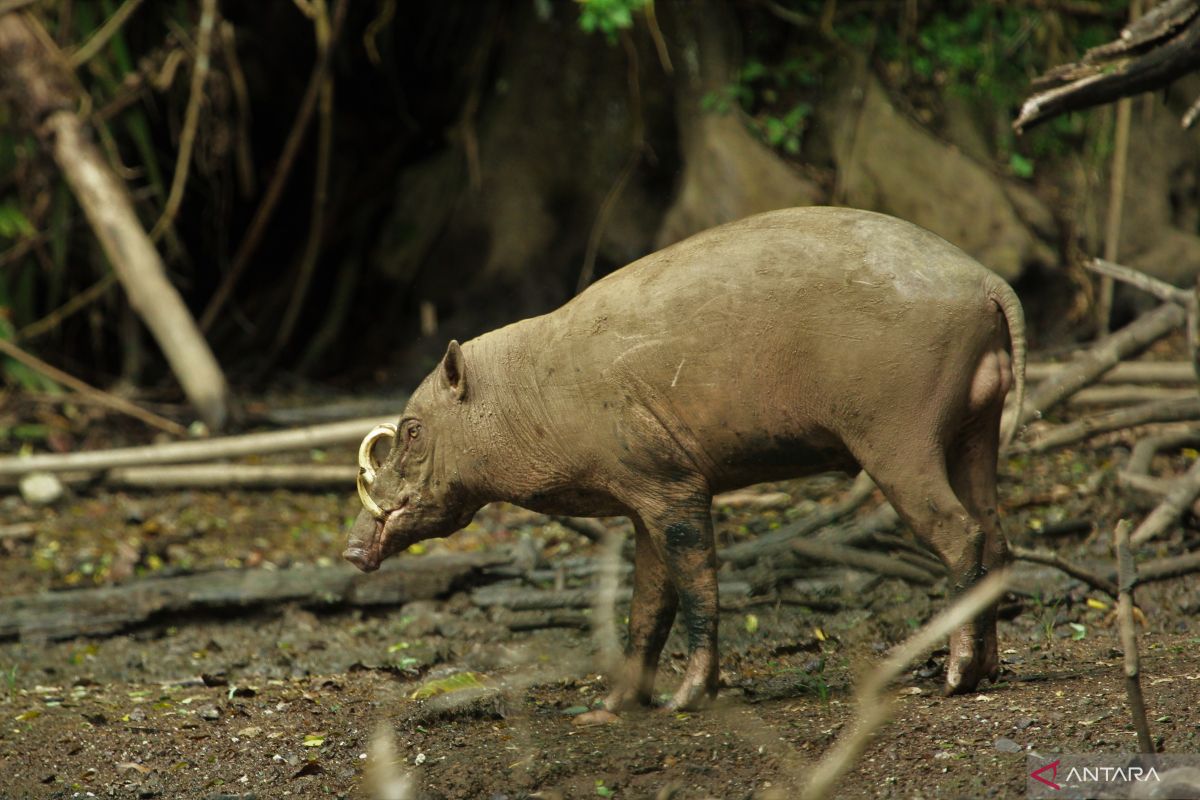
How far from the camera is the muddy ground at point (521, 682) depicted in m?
4.00

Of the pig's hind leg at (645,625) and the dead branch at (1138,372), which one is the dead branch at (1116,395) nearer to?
the dead branch at (1138,372)

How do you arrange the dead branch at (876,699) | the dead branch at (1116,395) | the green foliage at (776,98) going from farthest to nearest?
the green foliage at (776,98), the dead branch at (1116,395), the dead branch at (876,699)

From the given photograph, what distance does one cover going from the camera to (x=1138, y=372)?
7.73m

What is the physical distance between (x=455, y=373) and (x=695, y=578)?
1.15 meters

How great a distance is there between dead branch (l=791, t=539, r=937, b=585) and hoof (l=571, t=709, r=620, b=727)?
65.0 inches

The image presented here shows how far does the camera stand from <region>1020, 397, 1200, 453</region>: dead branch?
671 cm

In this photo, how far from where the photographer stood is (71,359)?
11078 millimetres

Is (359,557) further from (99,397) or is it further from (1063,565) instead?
(99,397)

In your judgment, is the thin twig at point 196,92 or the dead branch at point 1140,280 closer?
the dead branch at point 1140,280

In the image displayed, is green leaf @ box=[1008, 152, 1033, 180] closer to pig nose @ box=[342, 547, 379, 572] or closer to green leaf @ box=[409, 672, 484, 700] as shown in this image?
green leaf @ box=[409, 672, 484, 700]

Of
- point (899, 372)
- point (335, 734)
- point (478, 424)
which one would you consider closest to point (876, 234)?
point (899, 372)

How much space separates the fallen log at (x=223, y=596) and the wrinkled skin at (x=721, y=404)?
63.1 inches

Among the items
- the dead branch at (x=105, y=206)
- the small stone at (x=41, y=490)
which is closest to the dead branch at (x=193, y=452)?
the small stone at (x=41, y=490)

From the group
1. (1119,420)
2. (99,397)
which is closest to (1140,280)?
(1119,420)
